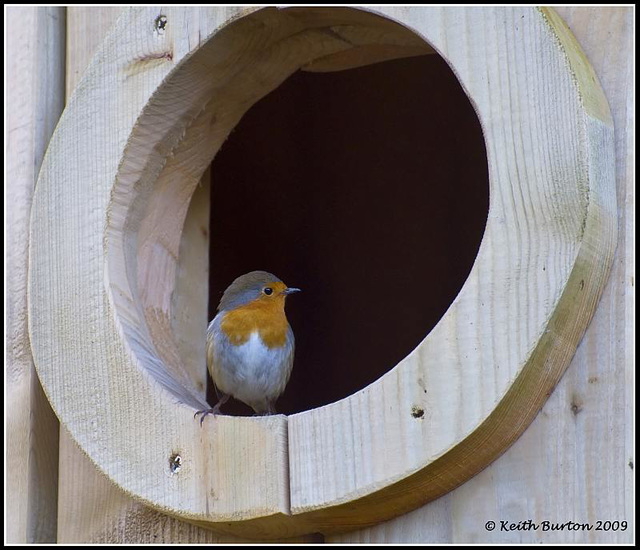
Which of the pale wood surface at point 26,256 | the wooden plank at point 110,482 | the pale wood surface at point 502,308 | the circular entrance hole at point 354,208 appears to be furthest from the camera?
the circular entrance hole at point 354,208

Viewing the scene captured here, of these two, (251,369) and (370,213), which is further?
(370,213)

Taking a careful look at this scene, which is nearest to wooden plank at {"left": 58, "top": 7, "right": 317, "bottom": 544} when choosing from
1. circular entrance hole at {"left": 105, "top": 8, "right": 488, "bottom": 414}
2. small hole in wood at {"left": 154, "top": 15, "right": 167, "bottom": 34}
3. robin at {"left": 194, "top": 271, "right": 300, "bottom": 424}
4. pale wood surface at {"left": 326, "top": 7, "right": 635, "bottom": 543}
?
robin at {"left": 194, "top": 271, "right": 300, "bottom": 424}

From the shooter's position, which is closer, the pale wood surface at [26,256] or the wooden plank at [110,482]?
the wooden plank at [110,482]

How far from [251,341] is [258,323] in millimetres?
66

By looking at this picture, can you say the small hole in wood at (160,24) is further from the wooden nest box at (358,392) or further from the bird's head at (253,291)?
the bird's head at (253,291)

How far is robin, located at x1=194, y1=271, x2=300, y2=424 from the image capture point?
3250 millimetres

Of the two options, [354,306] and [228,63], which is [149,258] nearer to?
[228,63]

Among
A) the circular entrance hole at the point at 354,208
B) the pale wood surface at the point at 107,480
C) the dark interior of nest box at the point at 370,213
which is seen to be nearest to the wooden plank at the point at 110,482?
the pale wood surface at the point at 107,480

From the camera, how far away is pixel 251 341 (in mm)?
3320

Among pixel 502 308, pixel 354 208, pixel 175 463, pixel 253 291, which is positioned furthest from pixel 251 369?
pixel 502 308

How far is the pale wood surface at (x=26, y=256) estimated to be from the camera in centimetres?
279

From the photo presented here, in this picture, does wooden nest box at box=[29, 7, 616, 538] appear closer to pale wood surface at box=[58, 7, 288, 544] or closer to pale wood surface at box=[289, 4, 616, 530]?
pale wood surface at box=[289, 4, 616, 530]

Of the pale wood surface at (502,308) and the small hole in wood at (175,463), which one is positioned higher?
the pale wood surface at (502,308)

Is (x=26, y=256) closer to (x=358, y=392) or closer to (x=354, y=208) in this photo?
(x=358, y=392)
